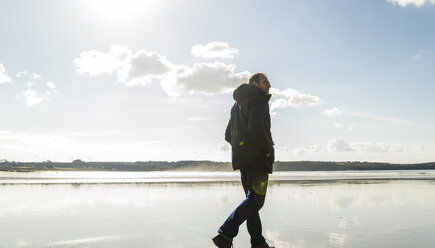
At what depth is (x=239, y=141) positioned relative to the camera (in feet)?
16.9

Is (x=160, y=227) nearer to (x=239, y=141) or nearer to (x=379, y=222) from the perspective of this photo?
(x=239, y=141)

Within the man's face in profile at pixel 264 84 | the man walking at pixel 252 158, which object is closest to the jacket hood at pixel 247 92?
the man walking at pixel 252 158

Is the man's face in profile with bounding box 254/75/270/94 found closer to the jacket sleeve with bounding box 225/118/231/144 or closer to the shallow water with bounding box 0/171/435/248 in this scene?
the jacket sleeve with bounding box 225/118/231/144

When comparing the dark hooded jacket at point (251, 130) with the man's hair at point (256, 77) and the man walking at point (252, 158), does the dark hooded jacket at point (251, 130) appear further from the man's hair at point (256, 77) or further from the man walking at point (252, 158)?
the man's hair at point (256, 77)

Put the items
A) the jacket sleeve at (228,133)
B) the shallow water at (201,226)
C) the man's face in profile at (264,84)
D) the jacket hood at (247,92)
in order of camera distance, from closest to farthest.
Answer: the jacket hood at (247,92) < the man's face in profile at (264,84) < the jacket sleeve at (228,133) < the shallow water at (201,226)

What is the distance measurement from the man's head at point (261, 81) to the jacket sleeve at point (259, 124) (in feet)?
1.05

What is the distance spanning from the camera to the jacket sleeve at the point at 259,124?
4848mm

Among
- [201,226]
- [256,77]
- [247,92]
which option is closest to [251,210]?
[247,92]

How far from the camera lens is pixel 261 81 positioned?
540 centimetres

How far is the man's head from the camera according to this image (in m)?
5.38

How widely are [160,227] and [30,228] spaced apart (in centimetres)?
264

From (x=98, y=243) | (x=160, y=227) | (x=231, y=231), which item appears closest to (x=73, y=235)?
(x=98, y=243)

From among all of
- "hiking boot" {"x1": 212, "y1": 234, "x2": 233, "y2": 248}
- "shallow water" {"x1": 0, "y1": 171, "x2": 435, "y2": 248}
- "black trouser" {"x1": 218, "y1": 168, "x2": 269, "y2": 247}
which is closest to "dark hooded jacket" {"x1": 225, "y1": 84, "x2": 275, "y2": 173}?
"black trouser" {"x1": 218, "y1": 168, "x2": 269, "y2": 247}

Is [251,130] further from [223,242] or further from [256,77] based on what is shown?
[223,242]
